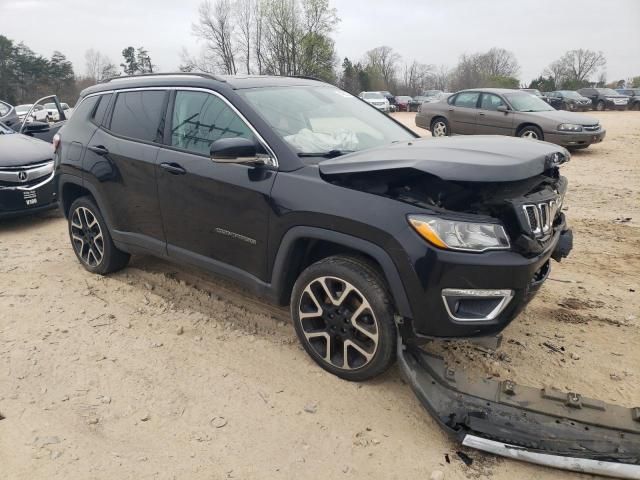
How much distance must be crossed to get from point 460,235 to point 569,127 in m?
10.2

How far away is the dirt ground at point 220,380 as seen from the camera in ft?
8.21

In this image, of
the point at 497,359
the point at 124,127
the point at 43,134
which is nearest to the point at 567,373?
the point at 497,359

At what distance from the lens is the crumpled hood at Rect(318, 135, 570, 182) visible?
8.17 feet

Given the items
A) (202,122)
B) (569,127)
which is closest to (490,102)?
(569,127)

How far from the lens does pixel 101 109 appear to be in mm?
4445

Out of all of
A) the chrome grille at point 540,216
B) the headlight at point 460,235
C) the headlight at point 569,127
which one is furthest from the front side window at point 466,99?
the headlight at point 460,235

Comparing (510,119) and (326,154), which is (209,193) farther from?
(510,119)

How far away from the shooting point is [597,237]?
5.65 metres

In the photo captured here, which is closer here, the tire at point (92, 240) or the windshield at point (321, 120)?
the windshield at point (321, 120)

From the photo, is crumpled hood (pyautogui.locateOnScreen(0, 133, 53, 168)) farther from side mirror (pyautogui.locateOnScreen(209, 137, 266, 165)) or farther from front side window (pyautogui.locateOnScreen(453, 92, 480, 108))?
front side window (pyautogui.locateOnScreen(453, 92, 480, 108))

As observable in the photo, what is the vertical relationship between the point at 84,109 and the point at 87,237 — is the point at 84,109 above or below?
above

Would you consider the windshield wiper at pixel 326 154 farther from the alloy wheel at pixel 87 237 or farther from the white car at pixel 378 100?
the white car at pixel 378 100

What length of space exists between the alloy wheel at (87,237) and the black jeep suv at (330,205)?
27cm

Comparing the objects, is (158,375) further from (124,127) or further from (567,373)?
(567,373)
